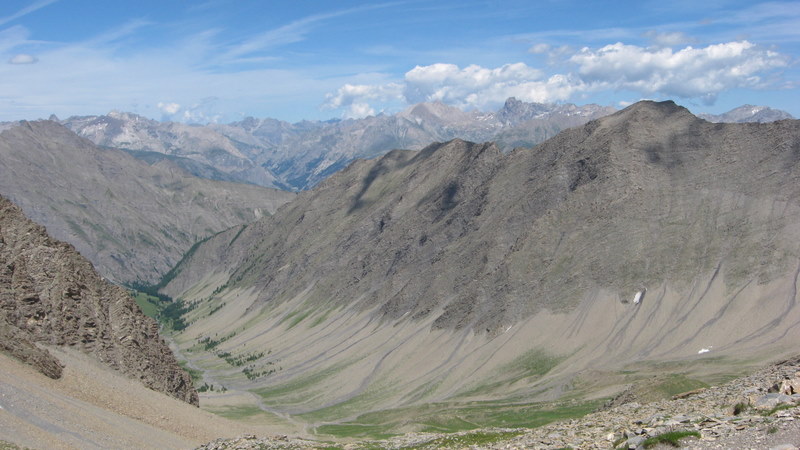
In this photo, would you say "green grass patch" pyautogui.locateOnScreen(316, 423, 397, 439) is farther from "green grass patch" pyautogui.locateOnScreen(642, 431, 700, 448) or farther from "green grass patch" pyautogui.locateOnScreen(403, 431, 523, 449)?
"green grass patch" pyautogui.locateOnScreen(642, 431, 700, 448)

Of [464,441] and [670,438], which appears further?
[464,441]

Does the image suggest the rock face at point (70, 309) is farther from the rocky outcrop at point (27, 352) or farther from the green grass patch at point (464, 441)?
the green grass patch at point (464, 441)

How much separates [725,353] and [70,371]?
515 ft

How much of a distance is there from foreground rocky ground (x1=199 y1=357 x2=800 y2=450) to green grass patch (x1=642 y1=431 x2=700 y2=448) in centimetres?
7

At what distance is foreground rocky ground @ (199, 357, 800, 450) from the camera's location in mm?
32625

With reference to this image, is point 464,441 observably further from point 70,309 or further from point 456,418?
point 456,418

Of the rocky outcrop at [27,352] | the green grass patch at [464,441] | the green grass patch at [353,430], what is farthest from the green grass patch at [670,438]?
the green grass patch at [353,430]

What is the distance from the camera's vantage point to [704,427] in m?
36.3

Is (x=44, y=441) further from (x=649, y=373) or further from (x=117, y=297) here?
(x=649, y=373)

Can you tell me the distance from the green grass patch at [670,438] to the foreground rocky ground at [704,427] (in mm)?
66

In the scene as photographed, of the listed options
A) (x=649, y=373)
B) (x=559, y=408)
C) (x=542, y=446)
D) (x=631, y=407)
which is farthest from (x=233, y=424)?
(x=649, y=373)

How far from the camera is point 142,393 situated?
92.6 m

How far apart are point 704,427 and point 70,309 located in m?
90.9

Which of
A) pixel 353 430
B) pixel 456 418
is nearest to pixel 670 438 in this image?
pixel 456 418
